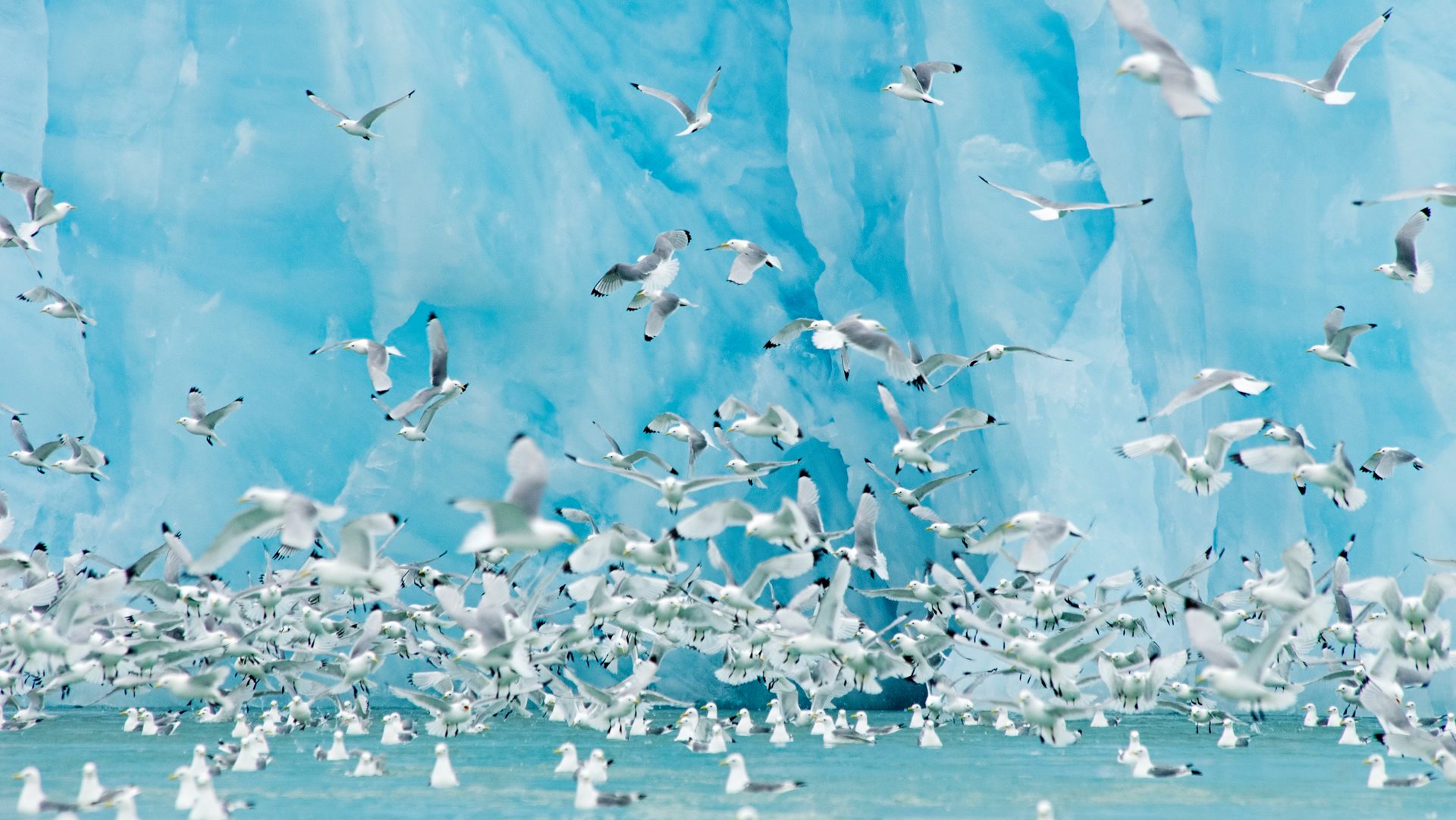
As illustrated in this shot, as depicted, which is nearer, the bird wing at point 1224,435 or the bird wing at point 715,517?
the bird wing at point 715,517

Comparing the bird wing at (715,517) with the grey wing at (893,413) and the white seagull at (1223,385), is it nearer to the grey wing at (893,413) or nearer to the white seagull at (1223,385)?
the white seagull at (1223,385)

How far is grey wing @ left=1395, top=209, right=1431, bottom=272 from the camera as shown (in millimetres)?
13492

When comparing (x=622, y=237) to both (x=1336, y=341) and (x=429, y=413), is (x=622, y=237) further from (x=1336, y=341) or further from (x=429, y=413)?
(x=1336, y=341)

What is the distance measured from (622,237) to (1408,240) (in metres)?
12.7

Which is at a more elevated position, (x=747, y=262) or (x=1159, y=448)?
(x=747, y=262)

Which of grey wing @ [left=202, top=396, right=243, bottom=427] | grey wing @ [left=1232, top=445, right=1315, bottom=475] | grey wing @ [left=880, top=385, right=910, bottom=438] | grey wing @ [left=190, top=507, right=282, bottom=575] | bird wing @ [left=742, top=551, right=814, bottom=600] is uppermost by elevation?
grey wing @ [left=202, top=396, right=243, bottom=427]

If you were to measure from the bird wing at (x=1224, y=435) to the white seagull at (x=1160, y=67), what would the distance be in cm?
405

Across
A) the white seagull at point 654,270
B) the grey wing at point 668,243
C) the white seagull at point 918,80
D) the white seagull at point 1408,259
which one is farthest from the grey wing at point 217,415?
the white seagull at point 1408,259

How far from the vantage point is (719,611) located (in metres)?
13.4

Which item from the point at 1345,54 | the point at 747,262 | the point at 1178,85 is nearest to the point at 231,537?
the point at 1178,85

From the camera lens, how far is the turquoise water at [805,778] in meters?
10.8

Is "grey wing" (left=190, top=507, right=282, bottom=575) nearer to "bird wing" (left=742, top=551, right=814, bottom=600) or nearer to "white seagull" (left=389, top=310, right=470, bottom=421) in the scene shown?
"bird wing" (left=742, top=551, right=814, bottom=600)

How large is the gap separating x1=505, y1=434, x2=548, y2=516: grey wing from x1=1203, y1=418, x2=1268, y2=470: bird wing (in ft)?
21.8

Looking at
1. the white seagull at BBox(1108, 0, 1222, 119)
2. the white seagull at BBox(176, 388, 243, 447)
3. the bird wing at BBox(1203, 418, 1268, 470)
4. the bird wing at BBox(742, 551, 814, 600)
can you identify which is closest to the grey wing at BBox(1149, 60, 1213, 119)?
the white seagull at BBox(1108, 0, 1222, 119)
